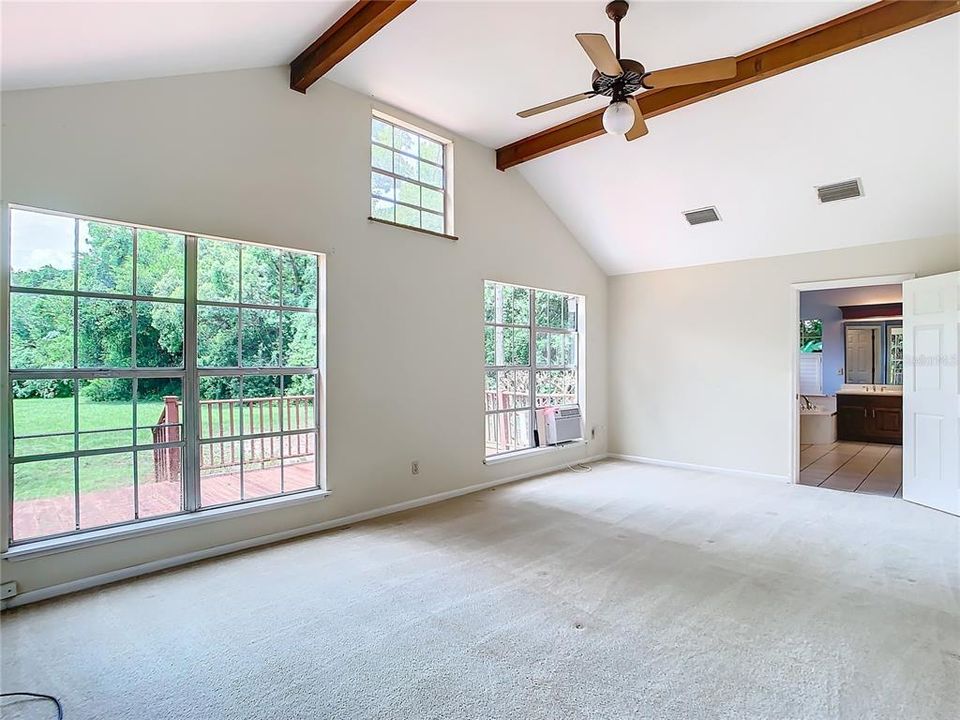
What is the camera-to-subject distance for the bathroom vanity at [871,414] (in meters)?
8.02

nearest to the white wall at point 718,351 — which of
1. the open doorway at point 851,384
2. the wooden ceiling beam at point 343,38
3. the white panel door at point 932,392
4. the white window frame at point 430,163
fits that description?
the white panel door at point 932,392

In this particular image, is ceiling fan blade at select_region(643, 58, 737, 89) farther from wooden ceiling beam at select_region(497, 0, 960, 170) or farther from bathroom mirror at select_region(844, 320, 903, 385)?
bathroom mirror at select_region(844, 320, 903, 385)

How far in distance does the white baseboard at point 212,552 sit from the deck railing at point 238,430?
0.53m

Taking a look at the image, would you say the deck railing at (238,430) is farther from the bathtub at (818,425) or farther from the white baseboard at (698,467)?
the bathtub at (818,425)

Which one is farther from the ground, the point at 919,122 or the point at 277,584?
the point at 919,122

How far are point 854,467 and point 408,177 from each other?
6.40 m

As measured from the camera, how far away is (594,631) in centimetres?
251

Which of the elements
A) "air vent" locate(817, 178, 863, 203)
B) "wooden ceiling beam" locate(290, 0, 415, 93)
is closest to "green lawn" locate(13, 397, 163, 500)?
"wooden ceiling beam" locate(290, 0, 415, 93)

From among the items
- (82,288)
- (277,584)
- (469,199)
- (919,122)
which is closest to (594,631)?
(277,584)

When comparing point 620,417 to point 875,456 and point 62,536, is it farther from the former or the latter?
point 62,536

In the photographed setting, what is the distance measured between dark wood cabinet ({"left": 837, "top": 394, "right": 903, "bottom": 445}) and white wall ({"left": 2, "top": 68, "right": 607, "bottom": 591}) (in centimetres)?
574

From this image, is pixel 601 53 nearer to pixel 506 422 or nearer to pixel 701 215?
pixel 701 215

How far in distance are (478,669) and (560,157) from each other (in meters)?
4.77

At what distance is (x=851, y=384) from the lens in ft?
30.4
